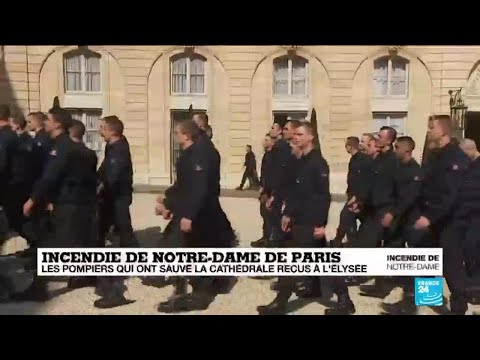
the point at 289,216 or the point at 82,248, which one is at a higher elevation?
the point at 289,216

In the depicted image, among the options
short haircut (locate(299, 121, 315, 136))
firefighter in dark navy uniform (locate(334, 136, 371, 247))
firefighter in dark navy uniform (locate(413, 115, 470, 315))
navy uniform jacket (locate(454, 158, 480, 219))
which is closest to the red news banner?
firefighter in dark navy uniform (locate(334, 136, 371, 247))

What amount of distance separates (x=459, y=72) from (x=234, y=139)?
177 cm

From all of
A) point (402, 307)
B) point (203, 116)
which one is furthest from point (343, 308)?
point (203, 116)

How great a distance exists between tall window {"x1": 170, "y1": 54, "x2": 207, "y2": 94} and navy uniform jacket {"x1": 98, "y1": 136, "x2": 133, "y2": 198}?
0.58 metres

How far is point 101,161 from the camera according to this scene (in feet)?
12.2

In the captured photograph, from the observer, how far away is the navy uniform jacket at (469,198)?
3773 millimetres

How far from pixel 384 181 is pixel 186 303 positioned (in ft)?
5.82

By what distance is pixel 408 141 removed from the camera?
148 inches

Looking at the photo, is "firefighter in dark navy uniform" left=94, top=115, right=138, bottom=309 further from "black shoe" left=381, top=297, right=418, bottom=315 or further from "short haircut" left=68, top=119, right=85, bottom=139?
"black shoe" left=381, top=297, right=418, bottom=315

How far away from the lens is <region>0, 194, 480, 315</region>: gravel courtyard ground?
374cm
